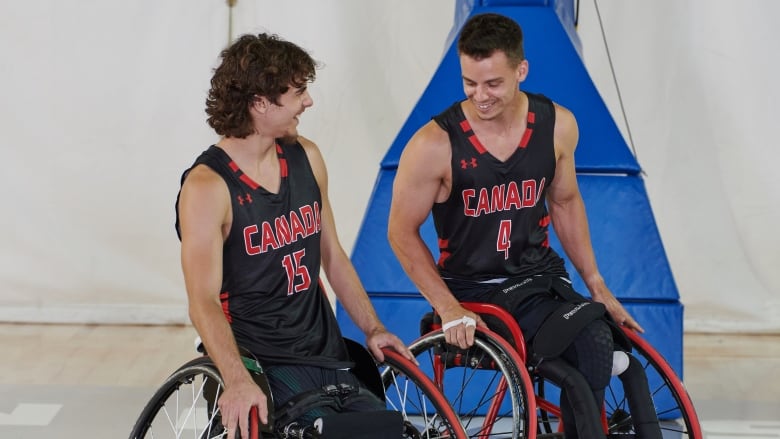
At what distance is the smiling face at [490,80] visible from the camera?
112 inches

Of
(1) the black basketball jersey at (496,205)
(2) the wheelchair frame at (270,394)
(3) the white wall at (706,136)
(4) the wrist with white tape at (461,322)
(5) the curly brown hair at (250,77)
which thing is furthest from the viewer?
(3) the white wall at (706,136)

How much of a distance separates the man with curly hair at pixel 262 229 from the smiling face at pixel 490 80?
46 centimetres

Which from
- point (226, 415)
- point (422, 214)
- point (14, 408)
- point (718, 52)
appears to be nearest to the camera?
point (226, 415)

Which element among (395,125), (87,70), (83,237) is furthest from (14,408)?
(395,125)

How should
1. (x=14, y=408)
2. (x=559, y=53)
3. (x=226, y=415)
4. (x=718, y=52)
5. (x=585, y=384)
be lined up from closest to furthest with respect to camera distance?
(x=226, y=415), (x=585, y=384), (x=559, y=53), (x=14, y=408), (x=718, y=52)

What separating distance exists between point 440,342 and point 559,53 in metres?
1.32

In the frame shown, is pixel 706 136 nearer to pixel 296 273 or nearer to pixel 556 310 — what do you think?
pixel 556 310

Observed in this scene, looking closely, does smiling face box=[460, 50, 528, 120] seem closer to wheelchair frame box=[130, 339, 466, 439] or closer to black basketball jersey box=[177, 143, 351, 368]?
black basketball jersey box=[177, 143, 351, 368]

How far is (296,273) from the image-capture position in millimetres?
2574

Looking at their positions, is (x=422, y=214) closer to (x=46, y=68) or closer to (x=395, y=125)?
(x=395, y=125)

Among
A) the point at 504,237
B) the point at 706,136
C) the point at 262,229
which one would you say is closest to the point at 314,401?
the point at 262,229

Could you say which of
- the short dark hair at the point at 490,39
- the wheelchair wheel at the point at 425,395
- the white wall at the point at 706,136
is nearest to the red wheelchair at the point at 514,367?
the wheelchair wheel at the point at 425,395

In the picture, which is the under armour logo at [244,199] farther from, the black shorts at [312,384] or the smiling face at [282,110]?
the black shorts at [312,384]

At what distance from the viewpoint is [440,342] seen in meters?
2.84
